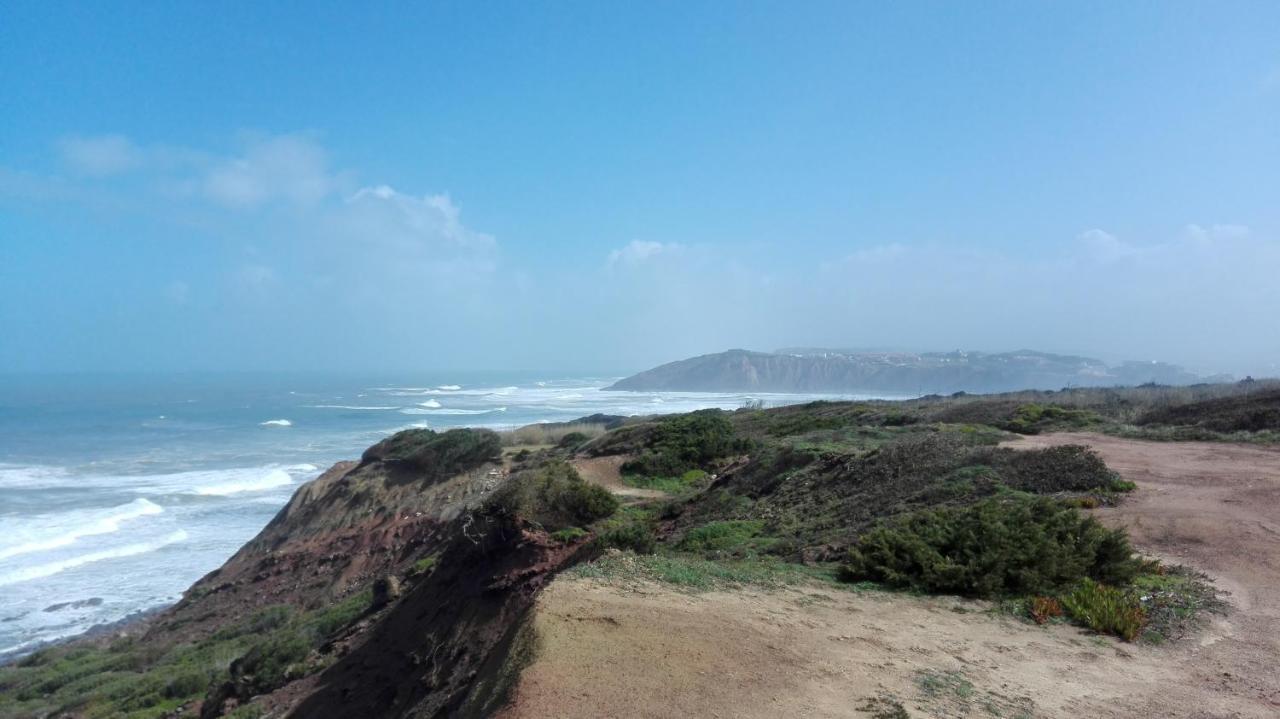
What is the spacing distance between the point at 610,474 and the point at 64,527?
25196mm

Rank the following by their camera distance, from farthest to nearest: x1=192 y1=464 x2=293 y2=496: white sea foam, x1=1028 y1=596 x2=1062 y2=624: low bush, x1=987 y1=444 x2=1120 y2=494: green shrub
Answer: x1=192 y1=464 x2=293 y2=496: white sea foam
x1=987 y1=444 x2=1120 y2=494: green shrub
x1=1028 y1=596 x2=1062 y2=624: low bush

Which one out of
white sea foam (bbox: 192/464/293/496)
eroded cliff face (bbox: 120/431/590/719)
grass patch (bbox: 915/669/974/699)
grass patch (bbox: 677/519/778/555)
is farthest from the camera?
white sea foam (bbox: 192/464/293/496)

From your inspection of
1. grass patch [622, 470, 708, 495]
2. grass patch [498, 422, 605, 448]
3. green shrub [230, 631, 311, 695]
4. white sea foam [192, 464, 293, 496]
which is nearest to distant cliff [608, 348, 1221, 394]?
grass patch [498, 422, 605, 448]

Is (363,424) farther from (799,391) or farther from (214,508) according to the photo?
(799,391)

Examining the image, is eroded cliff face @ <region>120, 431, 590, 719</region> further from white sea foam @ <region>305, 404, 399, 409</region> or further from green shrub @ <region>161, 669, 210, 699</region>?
white sea foam @ <region>305, 404, 399, 409</region>

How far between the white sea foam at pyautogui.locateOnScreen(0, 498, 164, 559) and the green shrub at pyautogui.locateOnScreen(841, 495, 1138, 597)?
31302 mm

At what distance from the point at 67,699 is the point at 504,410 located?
205 feet

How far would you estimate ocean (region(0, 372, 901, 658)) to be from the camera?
22953mm

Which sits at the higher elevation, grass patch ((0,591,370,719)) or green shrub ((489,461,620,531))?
green shrub ((489,461,620,531))

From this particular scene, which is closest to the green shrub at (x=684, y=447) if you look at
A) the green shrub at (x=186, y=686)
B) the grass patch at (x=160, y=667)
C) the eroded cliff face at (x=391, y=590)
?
the eroded cliff face at (x=391, y=590)

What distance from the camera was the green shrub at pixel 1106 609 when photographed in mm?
6938

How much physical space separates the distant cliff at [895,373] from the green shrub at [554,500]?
266 feet

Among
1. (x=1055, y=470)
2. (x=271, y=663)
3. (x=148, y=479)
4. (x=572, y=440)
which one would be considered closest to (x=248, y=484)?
(x=148, y=479)

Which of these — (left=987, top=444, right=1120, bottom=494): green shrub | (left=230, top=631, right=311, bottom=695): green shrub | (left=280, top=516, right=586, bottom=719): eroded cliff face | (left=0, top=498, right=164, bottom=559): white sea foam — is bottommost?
(left=0, top=498, right=164, bottom=559): white sea foam
